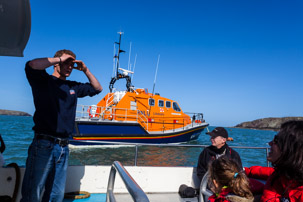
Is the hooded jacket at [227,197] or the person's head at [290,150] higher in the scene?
the person's head at [290,150]

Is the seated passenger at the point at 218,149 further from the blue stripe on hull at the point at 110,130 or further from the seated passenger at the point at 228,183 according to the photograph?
the blue stripe on hull at the point at 110,130

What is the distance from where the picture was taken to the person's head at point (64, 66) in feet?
6.35

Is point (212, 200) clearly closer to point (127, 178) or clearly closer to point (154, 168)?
point (127, 178)

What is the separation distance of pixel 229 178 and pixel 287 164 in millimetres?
472

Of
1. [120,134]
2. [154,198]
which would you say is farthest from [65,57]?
[120,134]

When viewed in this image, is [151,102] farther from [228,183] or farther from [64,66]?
[228,183]

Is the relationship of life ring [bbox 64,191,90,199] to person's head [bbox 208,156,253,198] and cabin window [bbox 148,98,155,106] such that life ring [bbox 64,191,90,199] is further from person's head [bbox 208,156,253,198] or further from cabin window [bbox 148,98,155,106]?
cabin window [bbox 148,98,155,106]

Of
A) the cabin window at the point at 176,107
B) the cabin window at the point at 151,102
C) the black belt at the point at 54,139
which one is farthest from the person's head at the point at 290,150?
the cabin window at the point at 176,107

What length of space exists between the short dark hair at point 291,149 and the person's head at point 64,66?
5.61 feet

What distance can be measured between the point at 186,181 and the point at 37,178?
245 centimetres

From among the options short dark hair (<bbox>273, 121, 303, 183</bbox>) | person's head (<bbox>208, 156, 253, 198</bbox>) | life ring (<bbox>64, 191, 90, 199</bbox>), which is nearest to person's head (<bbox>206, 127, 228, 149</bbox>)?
person's head (<bbox>208, 156, 253, 198</bbox>)

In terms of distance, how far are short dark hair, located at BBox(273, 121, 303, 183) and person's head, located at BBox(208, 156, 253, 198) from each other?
1.11 feet

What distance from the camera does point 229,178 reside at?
1529mm

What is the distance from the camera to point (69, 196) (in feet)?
9.76
